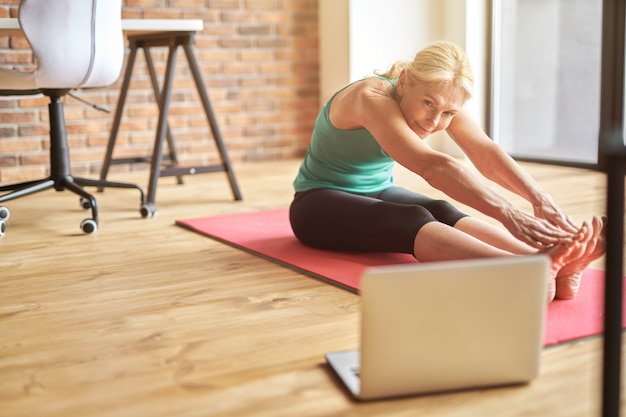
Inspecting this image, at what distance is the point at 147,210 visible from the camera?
2.94 meters

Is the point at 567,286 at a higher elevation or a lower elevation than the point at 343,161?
lower

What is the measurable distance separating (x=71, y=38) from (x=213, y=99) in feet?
6.21

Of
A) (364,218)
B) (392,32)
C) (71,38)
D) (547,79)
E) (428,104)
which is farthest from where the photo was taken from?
(392,32)

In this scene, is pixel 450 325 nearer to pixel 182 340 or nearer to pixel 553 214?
pixel 182 340

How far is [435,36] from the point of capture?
475 cm

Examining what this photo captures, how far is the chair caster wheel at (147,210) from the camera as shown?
116 inches

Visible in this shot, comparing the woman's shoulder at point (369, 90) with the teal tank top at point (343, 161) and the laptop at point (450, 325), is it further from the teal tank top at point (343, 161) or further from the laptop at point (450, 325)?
the laptop at point (450, 325)

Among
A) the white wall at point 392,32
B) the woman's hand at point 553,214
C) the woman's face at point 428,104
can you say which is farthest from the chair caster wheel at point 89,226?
the white wall at point 392,32

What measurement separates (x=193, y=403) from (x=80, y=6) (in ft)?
6.01

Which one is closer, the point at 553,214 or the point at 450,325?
the point at 450,325

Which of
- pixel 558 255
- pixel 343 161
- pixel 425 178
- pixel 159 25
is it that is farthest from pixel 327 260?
pixel 159 25

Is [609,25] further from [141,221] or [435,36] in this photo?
[141,221]

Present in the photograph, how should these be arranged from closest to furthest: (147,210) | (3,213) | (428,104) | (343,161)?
(428,104) → (343,161) → (3,213) → (147,210)

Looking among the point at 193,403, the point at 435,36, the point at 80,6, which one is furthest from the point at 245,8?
the point at 193,403
